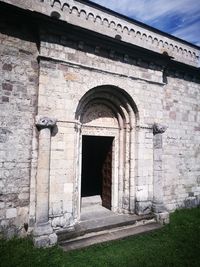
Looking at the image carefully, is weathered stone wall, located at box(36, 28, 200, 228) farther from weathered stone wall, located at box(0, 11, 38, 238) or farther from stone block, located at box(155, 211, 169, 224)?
stone block, located at box(155, 211, 169, 224)

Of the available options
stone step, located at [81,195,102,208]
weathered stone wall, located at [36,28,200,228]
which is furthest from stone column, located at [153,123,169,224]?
stone step, located at [81,195,102,208]

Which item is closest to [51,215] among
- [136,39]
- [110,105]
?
[110,105]

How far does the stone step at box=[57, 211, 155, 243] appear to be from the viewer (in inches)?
203

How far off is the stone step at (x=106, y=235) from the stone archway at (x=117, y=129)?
678 mm

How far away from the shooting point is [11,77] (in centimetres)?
501

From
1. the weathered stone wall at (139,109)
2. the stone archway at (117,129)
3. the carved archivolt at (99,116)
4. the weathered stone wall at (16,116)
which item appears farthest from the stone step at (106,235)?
the carved archivolt at (99,116)

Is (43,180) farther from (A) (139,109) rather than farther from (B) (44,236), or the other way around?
(A) (139,109)

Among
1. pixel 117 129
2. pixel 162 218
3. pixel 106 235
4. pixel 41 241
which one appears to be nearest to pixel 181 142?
pixel 117 129

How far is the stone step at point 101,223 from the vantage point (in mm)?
5164

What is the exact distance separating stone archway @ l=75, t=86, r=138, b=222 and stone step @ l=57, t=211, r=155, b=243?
38 cm

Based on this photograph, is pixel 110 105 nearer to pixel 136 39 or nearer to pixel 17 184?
pixel 17 184

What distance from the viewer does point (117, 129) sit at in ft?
23.3

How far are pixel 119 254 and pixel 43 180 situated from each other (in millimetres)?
2297

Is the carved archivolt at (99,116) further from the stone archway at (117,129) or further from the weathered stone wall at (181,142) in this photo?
the weathered stone wall at (181,142)
